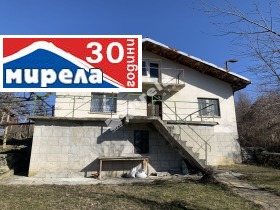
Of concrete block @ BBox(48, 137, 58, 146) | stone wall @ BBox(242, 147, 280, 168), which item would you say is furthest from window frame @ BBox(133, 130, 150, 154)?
stone wall @ BBox(242, 147, 280, 168)

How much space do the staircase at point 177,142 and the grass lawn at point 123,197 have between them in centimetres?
237

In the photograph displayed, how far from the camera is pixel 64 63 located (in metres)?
6.38

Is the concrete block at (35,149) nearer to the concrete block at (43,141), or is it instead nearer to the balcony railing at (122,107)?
the concrete block at (43,141)

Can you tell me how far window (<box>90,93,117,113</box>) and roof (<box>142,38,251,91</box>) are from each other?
4.03 meters

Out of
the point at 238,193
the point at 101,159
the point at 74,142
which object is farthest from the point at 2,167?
the point at 238,193

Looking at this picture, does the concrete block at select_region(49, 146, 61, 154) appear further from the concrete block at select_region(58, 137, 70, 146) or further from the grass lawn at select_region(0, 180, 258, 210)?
the grass lawn at select_region(0, 180, 258, 210)

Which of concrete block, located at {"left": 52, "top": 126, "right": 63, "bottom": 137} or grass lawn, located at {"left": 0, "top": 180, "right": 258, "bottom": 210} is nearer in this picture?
grass lawn, located at {"left": 0, "top": 180, "right": 258, "bottom": 210}

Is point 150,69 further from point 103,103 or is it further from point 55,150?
point 55,150

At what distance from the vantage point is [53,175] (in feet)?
A: 40.6

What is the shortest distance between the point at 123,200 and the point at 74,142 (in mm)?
6259

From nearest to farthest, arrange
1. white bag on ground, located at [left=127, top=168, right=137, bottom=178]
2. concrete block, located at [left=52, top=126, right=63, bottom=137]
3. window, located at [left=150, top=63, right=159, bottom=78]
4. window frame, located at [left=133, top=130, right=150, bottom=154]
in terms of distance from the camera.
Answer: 1. white bag on ground, located at [left=127, top=168, right=137, bottom=178]
2. concrete block, located at [left=52, top=126, right=63, bottom=137]
3. window frame, located at [left=133, top=130, right=150, bottom=154]
4. window, located at [left=150, top=63, right=159, bottom=78]

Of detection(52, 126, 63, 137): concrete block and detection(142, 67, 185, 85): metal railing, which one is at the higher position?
detection(142, 67, 185, 85): metal railing

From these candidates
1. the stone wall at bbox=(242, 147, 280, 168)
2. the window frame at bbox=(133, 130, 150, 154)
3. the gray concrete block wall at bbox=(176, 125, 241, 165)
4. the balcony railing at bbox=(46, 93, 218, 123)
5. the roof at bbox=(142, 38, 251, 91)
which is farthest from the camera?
the roof at bbox=(142, 38, 251, 91)

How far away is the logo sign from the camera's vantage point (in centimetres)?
616
